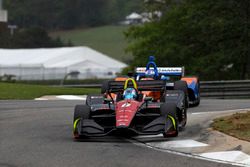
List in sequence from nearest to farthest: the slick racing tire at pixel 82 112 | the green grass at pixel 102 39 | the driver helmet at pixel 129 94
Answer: the slick racing tire at pixel 82 112
the driver helmet at pixel 129 94
the green grass at pixel 102 39

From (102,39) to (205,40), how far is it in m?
80.5

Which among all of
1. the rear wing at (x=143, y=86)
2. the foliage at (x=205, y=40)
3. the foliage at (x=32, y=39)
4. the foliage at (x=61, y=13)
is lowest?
the rear wing at (x=143, y=86)

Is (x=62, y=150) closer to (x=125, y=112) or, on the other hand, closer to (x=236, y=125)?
(x=125, y=112)

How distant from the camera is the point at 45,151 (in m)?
10.7

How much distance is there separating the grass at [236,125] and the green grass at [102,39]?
289 ft

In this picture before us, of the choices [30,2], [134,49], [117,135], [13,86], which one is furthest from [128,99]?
[30,2]

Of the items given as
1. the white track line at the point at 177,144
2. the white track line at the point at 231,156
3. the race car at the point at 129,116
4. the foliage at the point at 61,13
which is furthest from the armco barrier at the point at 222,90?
the foliage at the point at 61,13

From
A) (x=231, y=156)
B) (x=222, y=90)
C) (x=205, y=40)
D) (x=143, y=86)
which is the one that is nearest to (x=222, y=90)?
(x=222, y=90)

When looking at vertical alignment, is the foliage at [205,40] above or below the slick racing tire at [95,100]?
above

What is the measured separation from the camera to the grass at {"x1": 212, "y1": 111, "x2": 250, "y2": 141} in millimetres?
11658

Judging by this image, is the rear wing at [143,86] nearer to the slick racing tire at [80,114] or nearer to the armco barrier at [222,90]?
the slick racing tire at [80,114]

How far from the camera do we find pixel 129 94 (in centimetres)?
1299

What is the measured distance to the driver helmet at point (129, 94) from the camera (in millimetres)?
12945

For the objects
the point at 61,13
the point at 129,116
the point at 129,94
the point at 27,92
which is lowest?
the point at 129,116
